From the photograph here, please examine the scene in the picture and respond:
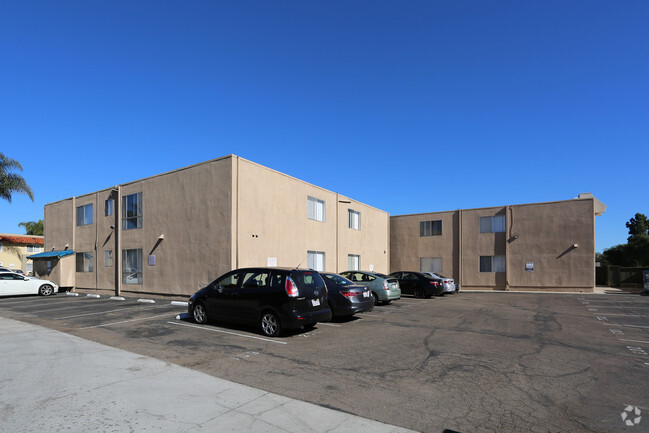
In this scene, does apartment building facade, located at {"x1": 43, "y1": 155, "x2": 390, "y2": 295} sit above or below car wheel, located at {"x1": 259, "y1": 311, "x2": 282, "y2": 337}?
above

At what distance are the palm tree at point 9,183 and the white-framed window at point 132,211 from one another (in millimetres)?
17909

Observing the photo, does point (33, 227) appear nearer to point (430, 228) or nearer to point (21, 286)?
point (21, 286)

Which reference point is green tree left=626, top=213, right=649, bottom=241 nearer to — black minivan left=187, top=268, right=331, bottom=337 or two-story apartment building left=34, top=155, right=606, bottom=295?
two-story apartment building left=34, top=155, right=606, bottom=295

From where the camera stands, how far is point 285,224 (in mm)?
18406

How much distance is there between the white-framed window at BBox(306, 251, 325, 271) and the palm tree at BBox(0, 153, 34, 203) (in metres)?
26.4

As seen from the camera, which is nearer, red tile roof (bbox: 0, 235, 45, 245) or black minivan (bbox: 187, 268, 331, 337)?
black minivan (bbox: 187, 268, 331, 337)

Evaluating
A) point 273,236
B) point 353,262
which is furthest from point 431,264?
point 273,236

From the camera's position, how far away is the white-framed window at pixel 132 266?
19172 millimetres

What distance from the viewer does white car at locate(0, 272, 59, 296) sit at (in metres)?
20.1

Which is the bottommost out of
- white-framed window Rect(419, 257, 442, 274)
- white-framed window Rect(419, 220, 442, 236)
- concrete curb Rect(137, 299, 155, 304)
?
concrete curb Rect(137, 299, 155, 304)

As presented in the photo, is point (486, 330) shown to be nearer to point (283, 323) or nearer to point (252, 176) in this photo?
point (283, 323)

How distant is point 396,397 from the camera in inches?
205

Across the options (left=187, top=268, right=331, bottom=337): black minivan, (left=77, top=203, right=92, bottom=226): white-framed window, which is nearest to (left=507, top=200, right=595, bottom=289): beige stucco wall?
(left=187, top=268, right=331, bottom=337): black minivan

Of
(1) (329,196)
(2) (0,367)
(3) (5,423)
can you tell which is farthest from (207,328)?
(1) (329,196)
